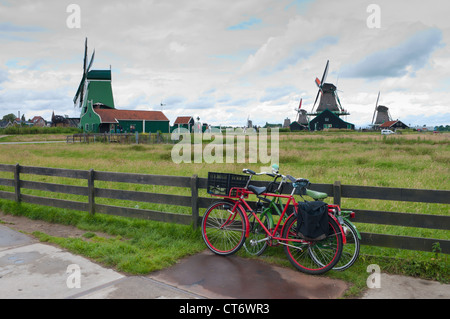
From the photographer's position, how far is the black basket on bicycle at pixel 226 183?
6027 mm

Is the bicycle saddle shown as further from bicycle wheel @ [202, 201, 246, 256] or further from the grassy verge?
the grassy verge

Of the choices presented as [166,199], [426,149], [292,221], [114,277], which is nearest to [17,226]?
[166,199]

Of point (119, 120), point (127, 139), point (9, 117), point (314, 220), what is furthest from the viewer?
point (9, 117)

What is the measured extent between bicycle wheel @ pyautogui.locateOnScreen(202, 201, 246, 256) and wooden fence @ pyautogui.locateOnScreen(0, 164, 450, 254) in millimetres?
466

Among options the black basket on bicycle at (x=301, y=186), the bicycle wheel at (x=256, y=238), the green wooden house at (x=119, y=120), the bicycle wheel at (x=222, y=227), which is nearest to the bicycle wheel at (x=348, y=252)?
the black basket on bicycle at (x=301, y=186)

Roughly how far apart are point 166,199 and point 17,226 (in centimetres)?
387

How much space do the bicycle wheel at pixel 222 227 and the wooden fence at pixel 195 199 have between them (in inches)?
18.3

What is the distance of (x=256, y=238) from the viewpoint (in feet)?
19.8

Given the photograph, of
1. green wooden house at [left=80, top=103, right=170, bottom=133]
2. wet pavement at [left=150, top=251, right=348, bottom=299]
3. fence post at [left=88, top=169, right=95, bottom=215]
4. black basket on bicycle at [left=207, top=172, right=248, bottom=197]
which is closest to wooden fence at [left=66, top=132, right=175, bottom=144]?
green wooden house at [left=80, top=103, right=170, bottom=133]

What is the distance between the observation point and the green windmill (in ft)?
222

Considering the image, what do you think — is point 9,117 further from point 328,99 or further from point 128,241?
point 128,241

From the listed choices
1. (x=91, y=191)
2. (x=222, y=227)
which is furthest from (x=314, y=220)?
(x=91, y=191)

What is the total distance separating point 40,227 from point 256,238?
522 centimetres

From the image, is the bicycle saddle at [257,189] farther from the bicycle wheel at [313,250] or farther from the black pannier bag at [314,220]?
the black pannier bag at [314,220]
